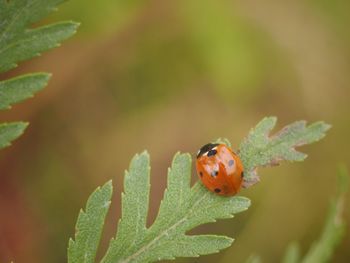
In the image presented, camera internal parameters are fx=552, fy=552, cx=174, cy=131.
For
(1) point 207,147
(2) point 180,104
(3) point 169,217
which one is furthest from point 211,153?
(2) point 180,104

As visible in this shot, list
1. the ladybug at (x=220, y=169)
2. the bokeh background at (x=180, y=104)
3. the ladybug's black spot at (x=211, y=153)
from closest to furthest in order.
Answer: the ladybug at (x=220, y=169) → the ladybug's black spot at (x=211, y=153) → the bokeh background at (x=180, y=104)

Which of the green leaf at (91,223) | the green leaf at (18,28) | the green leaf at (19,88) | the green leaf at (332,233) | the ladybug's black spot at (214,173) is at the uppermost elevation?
the green leaf at (18,28)

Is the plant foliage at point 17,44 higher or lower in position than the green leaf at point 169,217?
higher

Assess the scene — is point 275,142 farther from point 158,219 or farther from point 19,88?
point 19,88

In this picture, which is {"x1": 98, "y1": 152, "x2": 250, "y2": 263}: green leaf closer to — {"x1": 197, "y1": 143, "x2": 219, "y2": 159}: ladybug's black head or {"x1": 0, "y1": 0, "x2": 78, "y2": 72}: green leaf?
{"x1": 197, "y1": 143, "x2": 219, "y2": 159}: ladybug's black head

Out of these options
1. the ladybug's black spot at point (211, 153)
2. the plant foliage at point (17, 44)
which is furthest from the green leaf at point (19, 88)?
the ladybug's black spot at point (211, 153)

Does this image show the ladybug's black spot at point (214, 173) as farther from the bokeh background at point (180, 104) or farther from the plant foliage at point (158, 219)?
the bokeh background at point (180, 104)

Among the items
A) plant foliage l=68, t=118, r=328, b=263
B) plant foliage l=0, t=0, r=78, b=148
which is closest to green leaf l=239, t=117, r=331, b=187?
plant foliage l=68, t=118, r=328, b=263
